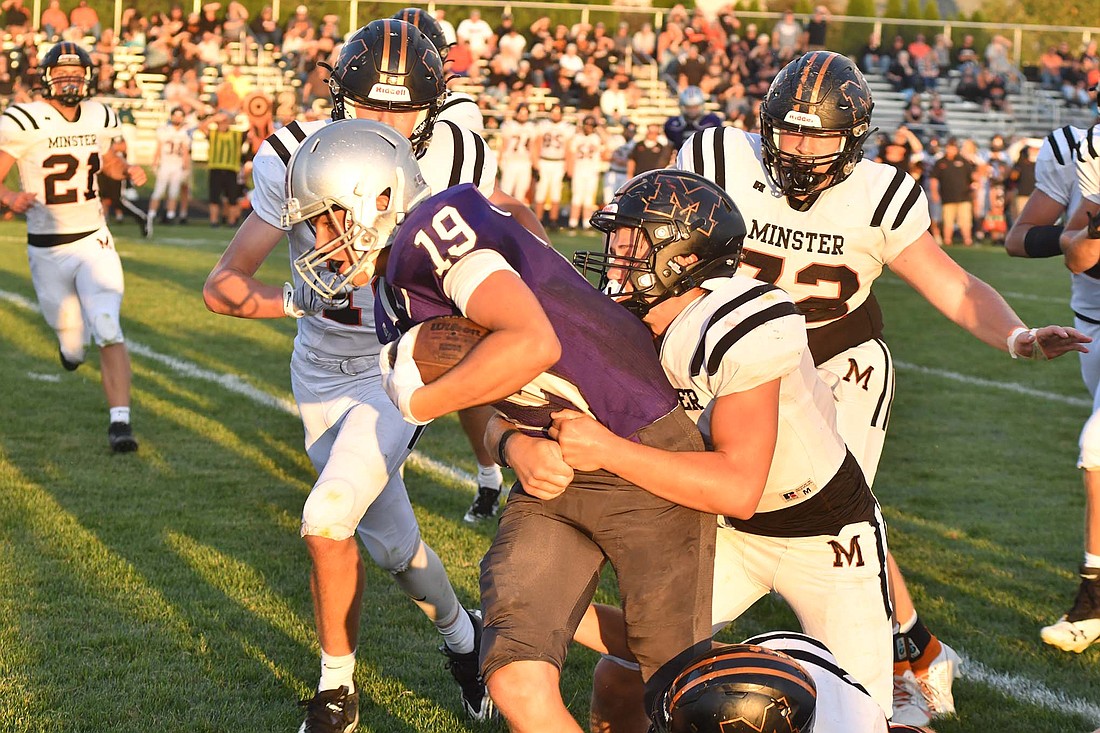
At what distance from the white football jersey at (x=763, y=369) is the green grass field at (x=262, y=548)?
1.22m

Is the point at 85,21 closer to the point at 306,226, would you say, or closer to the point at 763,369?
the point at 306,226

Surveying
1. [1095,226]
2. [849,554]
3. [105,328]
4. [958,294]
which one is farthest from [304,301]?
[105,328]

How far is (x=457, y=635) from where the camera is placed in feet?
13.0

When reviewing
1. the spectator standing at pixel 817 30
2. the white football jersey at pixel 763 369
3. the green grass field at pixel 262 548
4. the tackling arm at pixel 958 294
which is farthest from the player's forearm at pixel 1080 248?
the spectator standing at pixel 817 30

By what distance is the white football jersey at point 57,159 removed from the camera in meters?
7.34

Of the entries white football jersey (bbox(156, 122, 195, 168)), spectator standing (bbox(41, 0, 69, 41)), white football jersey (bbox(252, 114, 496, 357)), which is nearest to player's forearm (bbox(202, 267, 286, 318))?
white football jersey (bbox(252, 114, 496, 357))

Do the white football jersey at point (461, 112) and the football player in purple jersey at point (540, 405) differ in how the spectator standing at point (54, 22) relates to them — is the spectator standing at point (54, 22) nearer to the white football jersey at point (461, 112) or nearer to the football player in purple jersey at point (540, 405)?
the white football jersey at point (461, 112)

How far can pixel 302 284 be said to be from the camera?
10.8 ft

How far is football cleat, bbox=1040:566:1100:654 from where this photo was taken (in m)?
4.34

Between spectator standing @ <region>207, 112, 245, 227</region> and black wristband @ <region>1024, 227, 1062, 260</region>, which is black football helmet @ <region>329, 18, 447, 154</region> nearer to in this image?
black wristband @ <region>1024, 227, 1062, 260</region>

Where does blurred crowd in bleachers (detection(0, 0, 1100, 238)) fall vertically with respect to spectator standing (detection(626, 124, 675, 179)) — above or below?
above

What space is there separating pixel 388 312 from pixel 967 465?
4906 mm

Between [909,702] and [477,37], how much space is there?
22556mm

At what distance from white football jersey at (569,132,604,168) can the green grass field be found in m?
11.8
